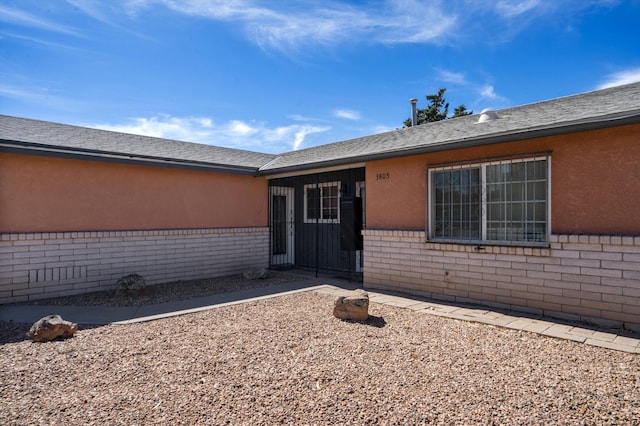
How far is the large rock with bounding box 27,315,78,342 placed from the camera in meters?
4.56

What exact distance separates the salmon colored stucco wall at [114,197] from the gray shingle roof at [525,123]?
262 cm

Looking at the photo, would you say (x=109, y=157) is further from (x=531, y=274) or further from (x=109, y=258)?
(x=531, y=274)

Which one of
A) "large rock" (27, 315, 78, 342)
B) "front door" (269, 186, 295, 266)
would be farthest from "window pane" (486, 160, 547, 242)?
"front door" (269, 186, 295, 266)

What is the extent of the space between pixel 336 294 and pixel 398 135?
4281 mm

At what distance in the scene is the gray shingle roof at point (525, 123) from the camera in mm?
4890

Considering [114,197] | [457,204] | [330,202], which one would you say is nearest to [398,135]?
[330,202]

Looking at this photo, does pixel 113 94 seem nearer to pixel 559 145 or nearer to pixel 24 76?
pixel 24 76

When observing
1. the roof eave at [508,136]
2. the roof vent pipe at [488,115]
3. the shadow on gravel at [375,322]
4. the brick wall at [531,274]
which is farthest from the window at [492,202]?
the shadow on gravel at [375,322]

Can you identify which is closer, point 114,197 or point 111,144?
point 114,197

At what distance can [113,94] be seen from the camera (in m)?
8.82

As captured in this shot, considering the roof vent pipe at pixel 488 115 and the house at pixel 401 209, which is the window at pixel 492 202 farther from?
the roof vent pipe at pixel 488 115

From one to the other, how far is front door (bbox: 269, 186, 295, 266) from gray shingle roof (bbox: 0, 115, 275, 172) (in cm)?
125

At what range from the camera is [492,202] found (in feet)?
20.0

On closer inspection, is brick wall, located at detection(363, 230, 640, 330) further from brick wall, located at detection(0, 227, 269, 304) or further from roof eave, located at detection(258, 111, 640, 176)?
brick wall, located at detection(0, 227, 269, 304)
